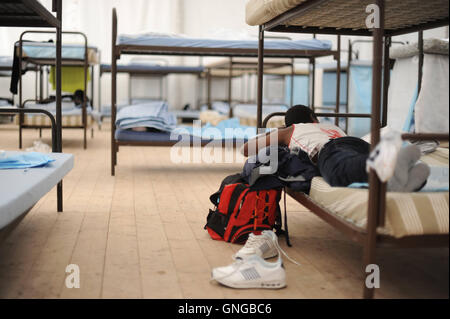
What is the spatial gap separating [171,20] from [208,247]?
6716 mm

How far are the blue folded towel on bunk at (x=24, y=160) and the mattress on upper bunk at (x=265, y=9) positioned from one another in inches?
36.7

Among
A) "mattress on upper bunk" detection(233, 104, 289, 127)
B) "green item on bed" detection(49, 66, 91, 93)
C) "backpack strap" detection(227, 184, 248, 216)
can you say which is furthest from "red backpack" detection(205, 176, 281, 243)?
"green item on bed" detection(49, 66, 91, 93)

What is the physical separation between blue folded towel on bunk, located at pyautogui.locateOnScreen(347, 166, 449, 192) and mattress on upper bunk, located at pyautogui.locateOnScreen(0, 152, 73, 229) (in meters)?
0.86

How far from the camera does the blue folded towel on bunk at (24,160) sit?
5.99 feet

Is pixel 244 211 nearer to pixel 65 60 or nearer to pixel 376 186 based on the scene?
pixel 376 186

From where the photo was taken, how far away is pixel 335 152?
5.37 feet

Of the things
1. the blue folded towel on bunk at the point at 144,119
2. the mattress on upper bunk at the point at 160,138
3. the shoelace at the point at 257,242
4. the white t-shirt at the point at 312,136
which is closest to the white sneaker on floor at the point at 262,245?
the shoelace at the point at 257,242

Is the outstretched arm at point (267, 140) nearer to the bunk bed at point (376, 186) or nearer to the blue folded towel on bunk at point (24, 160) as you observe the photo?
the bunk bed at point (376, 186)

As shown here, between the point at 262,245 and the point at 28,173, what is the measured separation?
30.6 inches

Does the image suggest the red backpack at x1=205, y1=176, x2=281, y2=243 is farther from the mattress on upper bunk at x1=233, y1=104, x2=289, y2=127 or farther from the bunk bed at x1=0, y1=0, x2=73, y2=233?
the mattress on upper bunk at x1=233, y1=104, x2=289, y2=127

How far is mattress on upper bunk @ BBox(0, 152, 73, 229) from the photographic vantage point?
125cm

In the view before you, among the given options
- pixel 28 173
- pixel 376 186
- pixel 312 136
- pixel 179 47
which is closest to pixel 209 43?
pixel 179 47

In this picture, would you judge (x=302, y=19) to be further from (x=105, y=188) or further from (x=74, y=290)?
(x=105, y=188)

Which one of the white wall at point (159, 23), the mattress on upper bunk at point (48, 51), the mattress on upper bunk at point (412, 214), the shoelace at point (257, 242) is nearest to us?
the mattress on upper bunk at point (412, 214)
